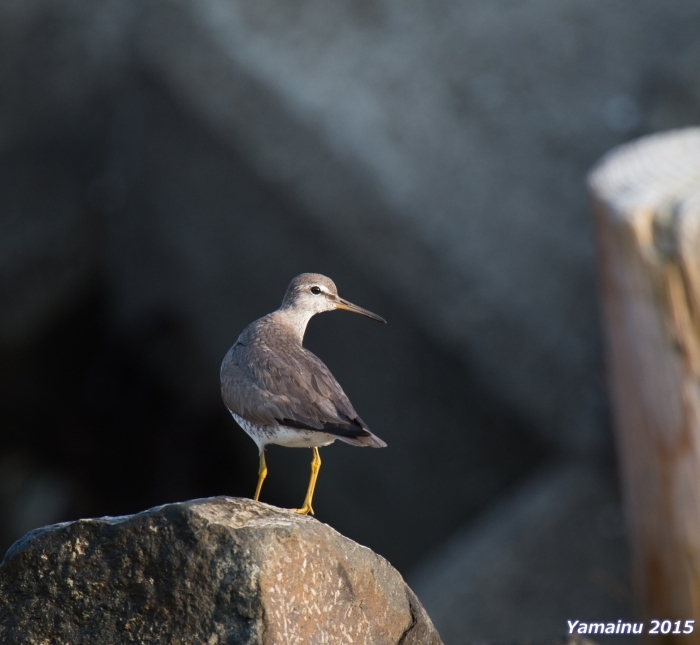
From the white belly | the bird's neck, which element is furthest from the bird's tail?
the bird's neck

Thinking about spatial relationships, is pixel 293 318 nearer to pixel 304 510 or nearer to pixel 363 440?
pixel 304 510

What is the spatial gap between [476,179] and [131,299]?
14.8 ft

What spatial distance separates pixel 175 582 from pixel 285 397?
926 mm

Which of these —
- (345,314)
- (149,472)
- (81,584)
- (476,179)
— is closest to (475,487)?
(345,314)

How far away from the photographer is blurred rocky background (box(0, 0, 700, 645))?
878cm

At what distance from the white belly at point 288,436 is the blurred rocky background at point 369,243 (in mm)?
4496

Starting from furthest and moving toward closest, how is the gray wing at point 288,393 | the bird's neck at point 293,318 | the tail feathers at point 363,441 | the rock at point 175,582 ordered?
the bird's neck at point 293,318 < the gray wing at point 288,393 < the tail feathers at point 363,441 < the rock at point 175,582

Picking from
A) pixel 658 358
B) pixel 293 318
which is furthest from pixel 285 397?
pixel 658 358

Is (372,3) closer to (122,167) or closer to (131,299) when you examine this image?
(122,167)

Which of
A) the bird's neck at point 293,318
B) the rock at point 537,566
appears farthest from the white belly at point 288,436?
the rock at point 537,566

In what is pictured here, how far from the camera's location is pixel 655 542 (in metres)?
6.59

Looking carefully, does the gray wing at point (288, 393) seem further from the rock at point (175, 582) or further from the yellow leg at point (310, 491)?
the rock at point (175, 582)

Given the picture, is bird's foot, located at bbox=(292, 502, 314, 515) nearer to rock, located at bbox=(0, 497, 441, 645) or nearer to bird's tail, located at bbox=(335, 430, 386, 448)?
rock, located at bbox=(0, 497, 441, 645)

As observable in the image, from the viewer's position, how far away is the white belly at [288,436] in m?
3.86
